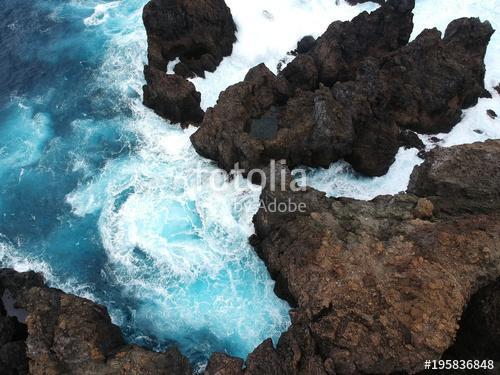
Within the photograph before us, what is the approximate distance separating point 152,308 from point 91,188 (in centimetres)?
1323

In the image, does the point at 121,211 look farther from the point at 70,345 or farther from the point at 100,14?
the point at 100,14

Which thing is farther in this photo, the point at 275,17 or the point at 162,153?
the point at 275,17

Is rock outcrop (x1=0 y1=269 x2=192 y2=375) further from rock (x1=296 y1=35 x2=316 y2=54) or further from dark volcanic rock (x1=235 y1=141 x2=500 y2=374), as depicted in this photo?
rock (x1=296 y1=35 x2=316 y2=54)

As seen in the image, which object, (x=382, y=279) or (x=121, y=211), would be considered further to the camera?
(x=121, y=211)

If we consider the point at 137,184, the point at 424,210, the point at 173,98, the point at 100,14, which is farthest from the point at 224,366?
the point at 100,14

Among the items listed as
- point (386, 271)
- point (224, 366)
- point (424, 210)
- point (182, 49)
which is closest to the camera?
point (224, 366)

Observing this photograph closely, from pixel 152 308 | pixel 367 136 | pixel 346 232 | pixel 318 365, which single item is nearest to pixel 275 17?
pixel 367 136

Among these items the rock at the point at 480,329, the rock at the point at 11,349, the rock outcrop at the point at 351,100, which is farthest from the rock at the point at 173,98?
the rock at the point at 480,329

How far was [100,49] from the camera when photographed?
173ft

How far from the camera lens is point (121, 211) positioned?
Answer: 127 feet

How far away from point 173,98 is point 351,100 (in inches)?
640

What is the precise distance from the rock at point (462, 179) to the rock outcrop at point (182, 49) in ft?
72.3

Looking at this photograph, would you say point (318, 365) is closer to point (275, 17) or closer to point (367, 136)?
point (367, 136)

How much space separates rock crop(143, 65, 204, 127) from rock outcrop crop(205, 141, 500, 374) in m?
16.3
